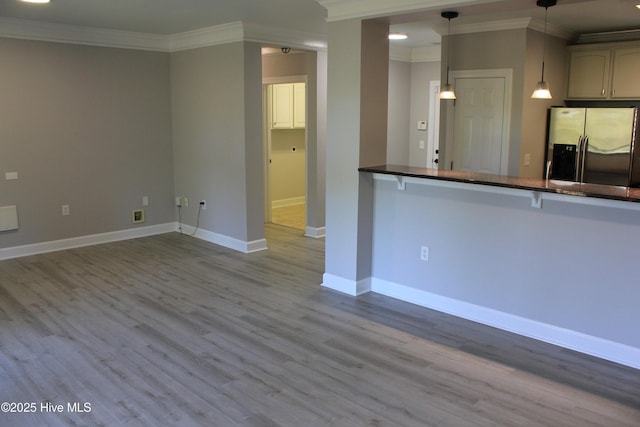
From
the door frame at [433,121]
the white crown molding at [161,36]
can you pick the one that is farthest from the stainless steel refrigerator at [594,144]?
the white crown molding at [161,36]

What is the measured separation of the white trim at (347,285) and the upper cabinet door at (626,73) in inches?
138

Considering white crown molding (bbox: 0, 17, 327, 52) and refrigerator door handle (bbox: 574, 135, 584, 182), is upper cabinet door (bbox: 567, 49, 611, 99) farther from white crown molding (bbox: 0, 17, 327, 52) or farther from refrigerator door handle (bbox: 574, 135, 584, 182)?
white crown molding (bbox: 0, 17, 327, 52)

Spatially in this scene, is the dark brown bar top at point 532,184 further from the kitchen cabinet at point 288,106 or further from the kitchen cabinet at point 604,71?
the kitchen cabinet at point 288,106

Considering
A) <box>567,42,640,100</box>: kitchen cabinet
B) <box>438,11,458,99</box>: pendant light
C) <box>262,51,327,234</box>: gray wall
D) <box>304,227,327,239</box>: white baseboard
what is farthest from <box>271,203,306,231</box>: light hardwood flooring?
<box>567,42,640,100</box>: kitchen cabinet

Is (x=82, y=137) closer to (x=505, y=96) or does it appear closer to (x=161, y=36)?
(x=161, y=36)

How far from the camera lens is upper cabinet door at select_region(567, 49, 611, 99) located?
5.77 metres

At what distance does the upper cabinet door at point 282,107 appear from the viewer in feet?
26.1

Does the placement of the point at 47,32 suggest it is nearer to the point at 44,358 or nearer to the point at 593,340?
the point at 44,358

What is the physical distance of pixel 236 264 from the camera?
5.62 metres

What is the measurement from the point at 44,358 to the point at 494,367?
2.89 meters

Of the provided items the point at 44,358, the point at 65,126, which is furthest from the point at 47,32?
the point at 44,358

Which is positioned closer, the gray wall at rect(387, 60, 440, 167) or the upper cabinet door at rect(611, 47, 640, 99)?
the upper cabinet door at rect(611, 47, 640, 99)

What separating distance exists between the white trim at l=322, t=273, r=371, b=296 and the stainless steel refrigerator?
85.1 inches

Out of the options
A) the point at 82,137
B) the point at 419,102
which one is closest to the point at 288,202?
the point at 419,102
